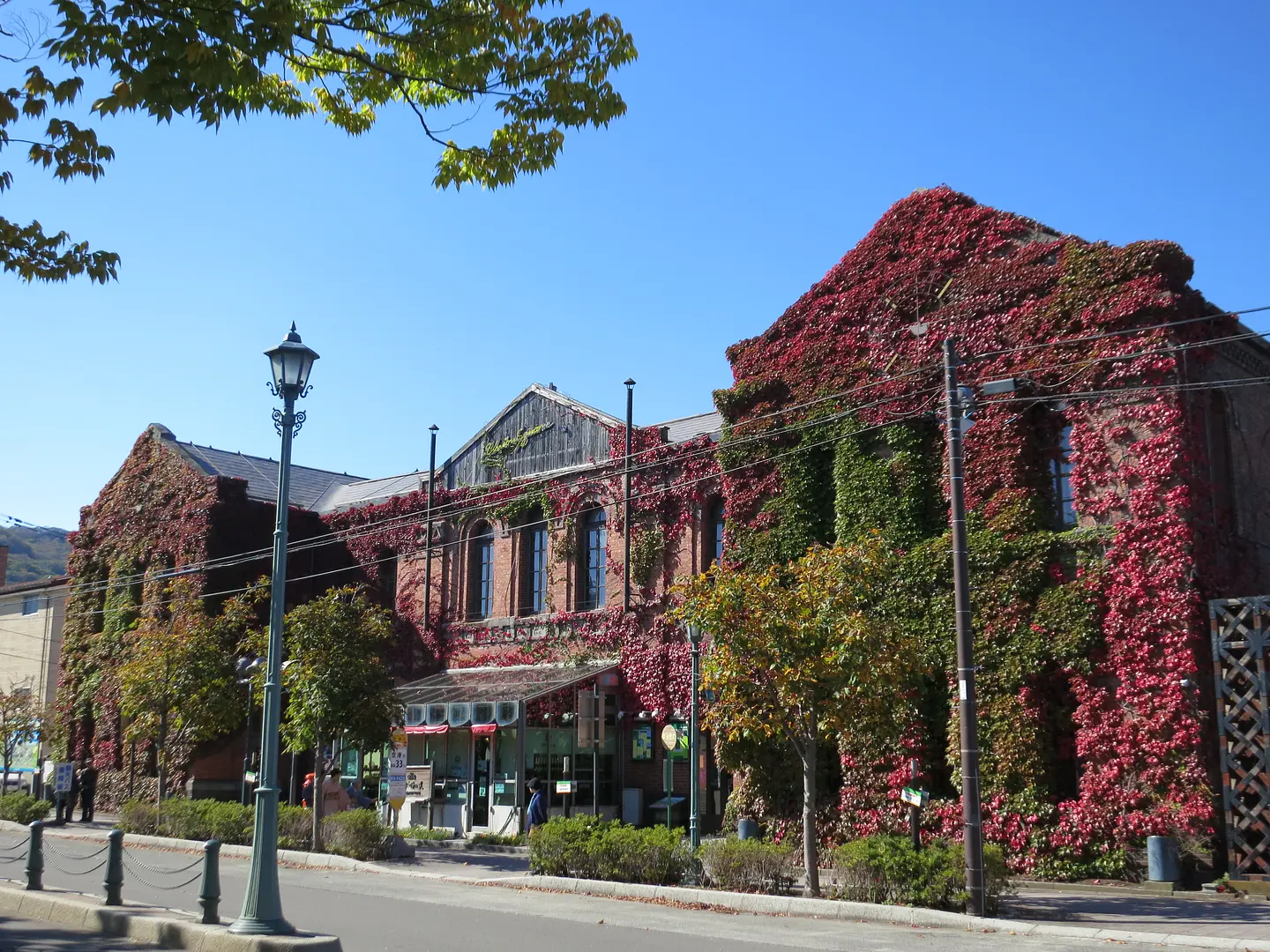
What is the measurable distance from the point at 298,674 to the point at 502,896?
847 centimetres

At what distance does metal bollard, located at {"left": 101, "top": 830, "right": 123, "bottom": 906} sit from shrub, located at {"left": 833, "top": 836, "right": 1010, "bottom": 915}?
925 centimetres

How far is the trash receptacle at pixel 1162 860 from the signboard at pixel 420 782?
16.6 metres

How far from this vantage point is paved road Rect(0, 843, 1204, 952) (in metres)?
12.7

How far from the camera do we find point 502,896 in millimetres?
17516

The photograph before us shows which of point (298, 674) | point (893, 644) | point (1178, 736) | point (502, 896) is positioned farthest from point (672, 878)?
point (298, 674)

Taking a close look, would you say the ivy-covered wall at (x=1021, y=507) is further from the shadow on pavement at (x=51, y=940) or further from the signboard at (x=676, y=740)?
the shadow on pavement at (x=51, y=940)

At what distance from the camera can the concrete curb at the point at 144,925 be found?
10.8m

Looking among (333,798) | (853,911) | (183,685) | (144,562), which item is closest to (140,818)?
(183,685)

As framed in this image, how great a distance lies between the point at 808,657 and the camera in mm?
16938

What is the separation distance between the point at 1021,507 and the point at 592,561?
41.0 feet

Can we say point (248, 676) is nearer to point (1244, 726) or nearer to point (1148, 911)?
point (1148, 911)

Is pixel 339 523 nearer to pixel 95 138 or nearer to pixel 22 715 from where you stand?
pixel 22 715

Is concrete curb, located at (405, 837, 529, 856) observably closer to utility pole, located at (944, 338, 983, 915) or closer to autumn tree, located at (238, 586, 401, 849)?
autumn tree, located at (238, 586, 401, 849)

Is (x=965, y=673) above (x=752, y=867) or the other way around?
above
